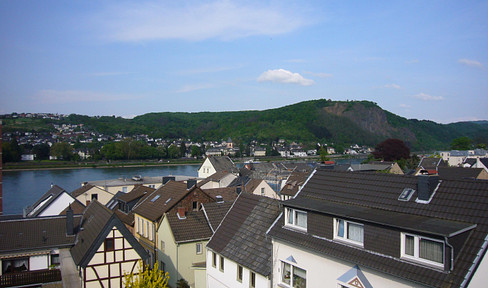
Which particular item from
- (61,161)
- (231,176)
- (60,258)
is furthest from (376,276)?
(61,161)

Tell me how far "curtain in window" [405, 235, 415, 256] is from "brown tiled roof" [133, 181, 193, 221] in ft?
40.5

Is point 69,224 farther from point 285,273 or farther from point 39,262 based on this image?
point 285,273

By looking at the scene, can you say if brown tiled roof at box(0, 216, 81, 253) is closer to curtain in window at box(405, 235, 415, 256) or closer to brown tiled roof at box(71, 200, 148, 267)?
brown tiled roof at box(71, 200, 148, 267)

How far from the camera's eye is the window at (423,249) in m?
6.67

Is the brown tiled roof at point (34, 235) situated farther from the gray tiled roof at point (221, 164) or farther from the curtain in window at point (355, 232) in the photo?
the gray tiled roof at point (221, 164)

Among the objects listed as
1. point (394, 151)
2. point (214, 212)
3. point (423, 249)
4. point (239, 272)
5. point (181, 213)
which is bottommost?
point (239, 272)

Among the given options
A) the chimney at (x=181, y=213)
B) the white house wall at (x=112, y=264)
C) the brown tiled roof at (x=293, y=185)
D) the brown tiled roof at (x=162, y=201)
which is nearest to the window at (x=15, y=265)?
the white house wall at (x=112, y=264)

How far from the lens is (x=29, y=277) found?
1389 cm

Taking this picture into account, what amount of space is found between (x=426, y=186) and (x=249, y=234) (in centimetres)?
599

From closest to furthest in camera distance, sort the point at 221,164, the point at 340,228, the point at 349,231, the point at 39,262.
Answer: the point at 349,231 → the point at 340,228 → the point at 39,262 → the point at 221,164

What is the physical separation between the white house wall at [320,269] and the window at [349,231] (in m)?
0.52

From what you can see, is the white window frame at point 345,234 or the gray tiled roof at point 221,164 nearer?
the white window frame at point 345,234

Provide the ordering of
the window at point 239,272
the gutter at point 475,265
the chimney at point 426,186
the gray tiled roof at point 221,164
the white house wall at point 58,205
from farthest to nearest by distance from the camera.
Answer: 1. the gray tiled roof at point 221,164
2. the white house wall at point 58,205
3. the window at point 239,272
4. the chimney at point 426,186
5. the gutter at point 475,265

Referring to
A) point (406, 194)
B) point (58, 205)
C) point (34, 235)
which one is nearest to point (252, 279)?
point (406, 194)
